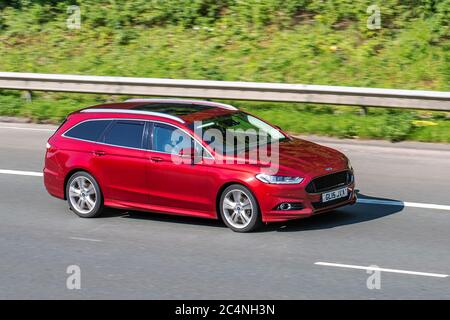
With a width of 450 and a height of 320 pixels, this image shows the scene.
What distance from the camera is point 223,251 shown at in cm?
1141

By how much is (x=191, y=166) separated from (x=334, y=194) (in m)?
1.88

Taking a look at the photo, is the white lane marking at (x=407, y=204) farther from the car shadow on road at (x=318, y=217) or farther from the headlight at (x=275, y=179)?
the headlight at (x=275, y=179)

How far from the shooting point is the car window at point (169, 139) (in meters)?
12.6

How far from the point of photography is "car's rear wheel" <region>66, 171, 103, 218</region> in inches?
523

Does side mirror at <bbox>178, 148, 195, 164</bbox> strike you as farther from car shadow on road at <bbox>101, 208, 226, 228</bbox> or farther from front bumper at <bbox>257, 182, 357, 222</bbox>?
front bumper at <bbox>257, 182, 357, 222</bbox>

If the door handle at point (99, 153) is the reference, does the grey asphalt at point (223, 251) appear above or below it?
below

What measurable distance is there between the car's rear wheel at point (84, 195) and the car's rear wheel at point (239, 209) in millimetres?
2053

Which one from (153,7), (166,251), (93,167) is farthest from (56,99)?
(166,251)

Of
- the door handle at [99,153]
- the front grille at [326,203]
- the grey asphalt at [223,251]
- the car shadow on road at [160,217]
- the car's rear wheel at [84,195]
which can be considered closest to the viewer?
the grey asphalt at [223,251]

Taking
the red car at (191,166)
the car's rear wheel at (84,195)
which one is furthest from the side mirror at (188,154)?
the car's rear wheel at (84,195)

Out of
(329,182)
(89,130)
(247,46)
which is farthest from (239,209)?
(247,46)

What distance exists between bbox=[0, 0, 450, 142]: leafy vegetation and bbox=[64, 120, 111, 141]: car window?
603cm

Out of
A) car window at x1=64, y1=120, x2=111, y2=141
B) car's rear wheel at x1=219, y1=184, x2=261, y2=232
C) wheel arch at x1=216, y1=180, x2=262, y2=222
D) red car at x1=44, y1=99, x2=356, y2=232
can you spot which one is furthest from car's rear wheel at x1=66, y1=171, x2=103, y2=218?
car's rear wheel at x1=219, y1=184, x2=261, y2=232
